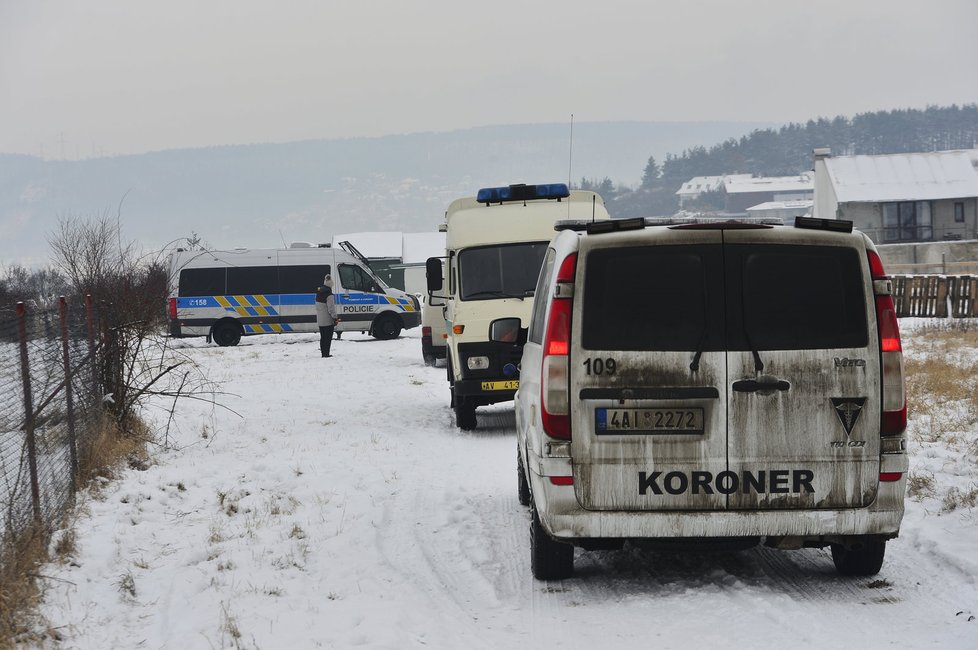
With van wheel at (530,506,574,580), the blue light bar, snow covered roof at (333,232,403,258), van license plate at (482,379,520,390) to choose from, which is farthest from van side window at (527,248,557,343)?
snow covered roof at (333,232,403,258)

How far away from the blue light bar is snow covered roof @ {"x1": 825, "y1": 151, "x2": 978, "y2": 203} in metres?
63.3

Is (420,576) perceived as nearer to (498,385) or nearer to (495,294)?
(498,385)

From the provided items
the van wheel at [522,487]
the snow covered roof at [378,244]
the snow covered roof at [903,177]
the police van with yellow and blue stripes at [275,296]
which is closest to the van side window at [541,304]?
the van wheel at [522,487]

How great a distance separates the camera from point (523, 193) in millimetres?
13547

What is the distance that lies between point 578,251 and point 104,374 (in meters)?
7.03

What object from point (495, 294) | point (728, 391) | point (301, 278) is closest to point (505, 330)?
point (728, 391)

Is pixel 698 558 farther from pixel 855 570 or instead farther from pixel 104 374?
pixel 104 374

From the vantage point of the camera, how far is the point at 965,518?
7039mm

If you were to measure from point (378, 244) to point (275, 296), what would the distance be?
73.0 m

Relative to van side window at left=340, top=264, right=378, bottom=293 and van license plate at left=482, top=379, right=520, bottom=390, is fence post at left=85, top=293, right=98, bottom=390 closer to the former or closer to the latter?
van license plate at left=482, top=379, right=520, bottom=390

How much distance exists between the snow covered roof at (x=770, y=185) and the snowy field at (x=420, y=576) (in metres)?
178

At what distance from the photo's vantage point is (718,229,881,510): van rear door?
5289 mm

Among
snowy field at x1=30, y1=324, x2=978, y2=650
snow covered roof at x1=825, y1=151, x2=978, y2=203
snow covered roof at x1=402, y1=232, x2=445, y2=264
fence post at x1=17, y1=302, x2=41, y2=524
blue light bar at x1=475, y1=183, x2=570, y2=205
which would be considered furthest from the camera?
snow covered roof at x1=402, y1=232, x2=445, y2=264

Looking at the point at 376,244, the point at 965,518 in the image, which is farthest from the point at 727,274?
the point at 376,244
